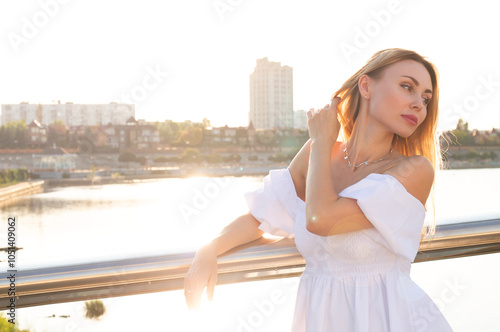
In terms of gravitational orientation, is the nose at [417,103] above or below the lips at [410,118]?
above

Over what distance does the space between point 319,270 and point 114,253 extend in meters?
0.33

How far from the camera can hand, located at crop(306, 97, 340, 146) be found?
2.76 ft

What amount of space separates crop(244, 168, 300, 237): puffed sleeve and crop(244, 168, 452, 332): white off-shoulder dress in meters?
0.09

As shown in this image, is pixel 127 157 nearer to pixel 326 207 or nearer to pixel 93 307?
pixel 93 307

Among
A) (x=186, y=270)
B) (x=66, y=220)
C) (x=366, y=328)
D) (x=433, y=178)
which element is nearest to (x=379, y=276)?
(x=366, y=328)

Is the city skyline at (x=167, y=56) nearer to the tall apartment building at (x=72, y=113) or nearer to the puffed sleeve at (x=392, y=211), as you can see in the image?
the tall apartment building at (x=72, y=113)

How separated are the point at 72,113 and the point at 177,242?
6914 cm

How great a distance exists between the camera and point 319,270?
2.67ft

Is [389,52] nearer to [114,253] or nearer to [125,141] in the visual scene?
[114,253]

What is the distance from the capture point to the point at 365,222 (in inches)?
31.4

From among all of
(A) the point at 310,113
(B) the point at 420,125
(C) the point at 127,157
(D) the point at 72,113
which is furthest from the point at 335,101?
(D) the point at 72,113

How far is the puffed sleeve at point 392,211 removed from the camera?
772 mm
